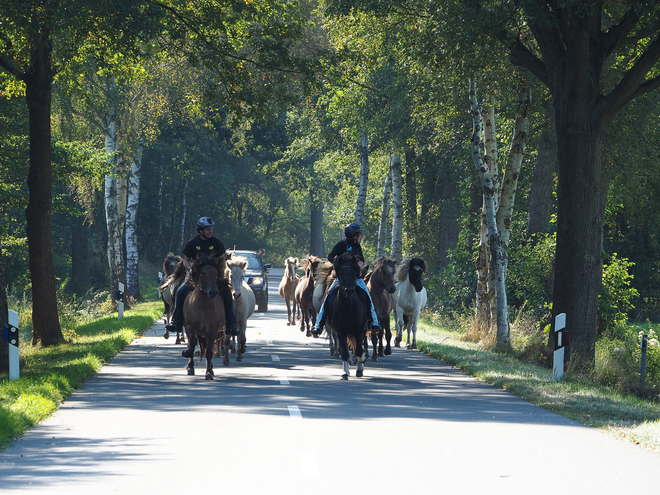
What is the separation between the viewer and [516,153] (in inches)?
872

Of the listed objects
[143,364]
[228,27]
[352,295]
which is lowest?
[143,364]

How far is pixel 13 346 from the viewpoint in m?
14.7

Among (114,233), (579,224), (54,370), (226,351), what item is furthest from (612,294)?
(114,233)

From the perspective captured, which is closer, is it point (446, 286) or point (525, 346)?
point (525, 346)

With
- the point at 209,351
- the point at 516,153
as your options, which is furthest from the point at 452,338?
the point at 209,351

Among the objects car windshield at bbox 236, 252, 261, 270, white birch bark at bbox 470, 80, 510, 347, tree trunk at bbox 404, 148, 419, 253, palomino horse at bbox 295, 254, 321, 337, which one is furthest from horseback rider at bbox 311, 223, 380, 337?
tree trunk at bbox 404, 148, 419, 253

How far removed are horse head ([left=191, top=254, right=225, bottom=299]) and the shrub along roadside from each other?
2.45 m

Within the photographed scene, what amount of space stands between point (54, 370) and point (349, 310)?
512cm

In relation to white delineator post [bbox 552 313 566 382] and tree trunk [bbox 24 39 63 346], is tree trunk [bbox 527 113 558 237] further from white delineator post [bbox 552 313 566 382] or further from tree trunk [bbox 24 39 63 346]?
tree trunk [bbox 24 39 63 346]

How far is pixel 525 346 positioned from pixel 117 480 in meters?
14.9

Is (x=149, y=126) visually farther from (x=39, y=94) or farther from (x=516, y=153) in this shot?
(x=516, y=153)

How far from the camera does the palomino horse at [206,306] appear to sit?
15359 mm

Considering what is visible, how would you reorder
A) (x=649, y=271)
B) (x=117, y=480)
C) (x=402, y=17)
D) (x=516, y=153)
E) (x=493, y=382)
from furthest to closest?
(x=649, y=271) → (x=516, y=153) → (x=402, y=17) → (x=493, y=382) → (x=117, y=480)

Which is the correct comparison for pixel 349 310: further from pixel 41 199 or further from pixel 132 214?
pixel 132 214
